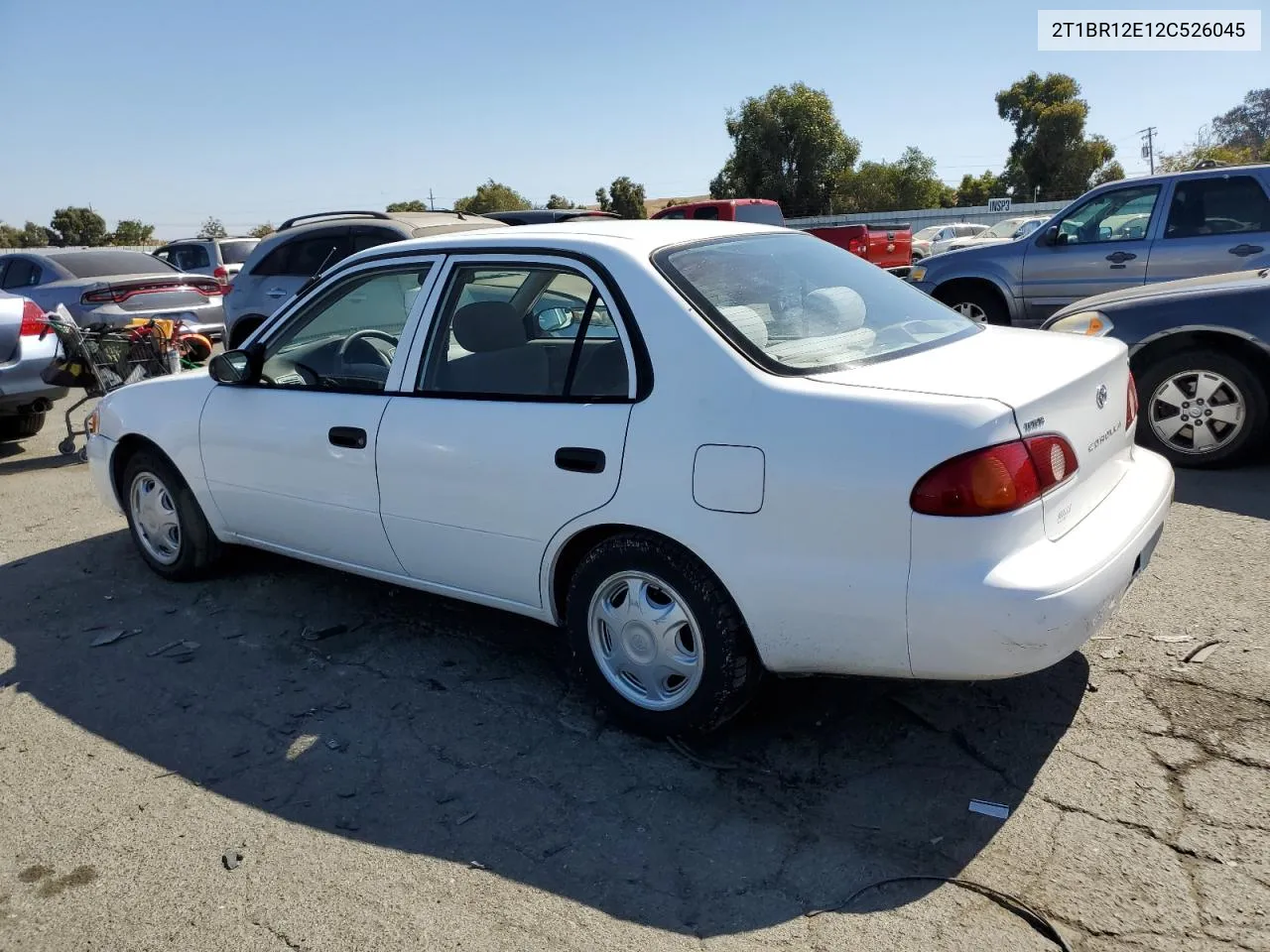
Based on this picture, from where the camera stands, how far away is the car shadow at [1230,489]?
5.36m

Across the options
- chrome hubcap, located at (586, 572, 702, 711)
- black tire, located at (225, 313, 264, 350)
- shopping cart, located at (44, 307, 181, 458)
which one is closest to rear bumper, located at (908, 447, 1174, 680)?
chrome hubcap, located at (586, 572, 702, 711)

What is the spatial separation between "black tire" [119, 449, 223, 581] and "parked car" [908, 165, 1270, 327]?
732 cm

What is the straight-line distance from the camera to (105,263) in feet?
40.4

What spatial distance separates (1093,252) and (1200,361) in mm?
3464

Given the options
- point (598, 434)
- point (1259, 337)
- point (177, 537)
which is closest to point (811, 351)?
point (598, 434)

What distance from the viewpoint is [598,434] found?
10.7 feet

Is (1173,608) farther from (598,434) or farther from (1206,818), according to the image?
(598,434)

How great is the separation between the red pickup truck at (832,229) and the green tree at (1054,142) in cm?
3264

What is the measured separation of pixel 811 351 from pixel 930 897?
1.61 metres

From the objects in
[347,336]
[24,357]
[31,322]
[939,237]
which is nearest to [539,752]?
[347,336]

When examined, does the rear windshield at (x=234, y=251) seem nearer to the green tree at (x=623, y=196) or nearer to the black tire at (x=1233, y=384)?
Answer: the black tire at (x=1233, y=384)

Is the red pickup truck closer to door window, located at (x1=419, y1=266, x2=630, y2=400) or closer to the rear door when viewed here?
the rear door

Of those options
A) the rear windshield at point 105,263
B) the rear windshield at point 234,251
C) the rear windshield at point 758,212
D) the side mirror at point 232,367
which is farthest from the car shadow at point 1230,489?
the rear windshield at point 234,251

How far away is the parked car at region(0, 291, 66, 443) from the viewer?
817 centimetres
